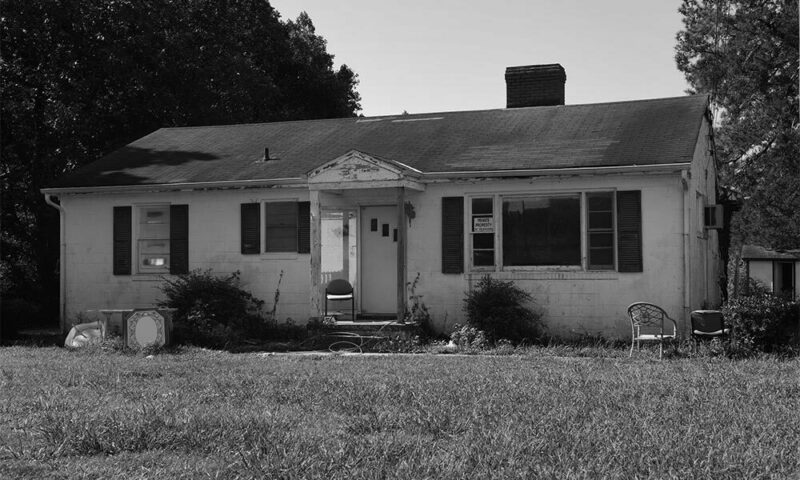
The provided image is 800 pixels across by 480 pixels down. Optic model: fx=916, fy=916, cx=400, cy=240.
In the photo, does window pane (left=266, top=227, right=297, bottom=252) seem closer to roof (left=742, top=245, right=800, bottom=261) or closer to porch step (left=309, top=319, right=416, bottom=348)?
porch step (left=309, top=319, right=416, bottom=348)

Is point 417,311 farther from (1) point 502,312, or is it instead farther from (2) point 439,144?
(2) point 439,144

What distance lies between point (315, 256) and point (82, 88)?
33.5ft

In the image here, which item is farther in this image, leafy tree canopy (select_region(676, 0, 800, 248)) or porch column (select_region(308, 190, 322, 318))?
leafy tree canopy (select_region(676, 0, 800, 248))

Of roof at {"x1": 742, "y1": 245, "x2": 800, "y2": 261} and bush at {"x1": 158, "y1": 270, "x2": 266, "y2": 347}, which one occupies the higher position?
roof at {"x1": 742, "y1": 245, "x2": 800, "y2": 261}

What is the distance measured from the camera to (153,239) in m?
17.9

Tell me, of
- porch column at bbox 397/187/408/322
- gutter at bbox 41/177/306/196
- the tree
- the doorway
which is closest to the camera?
porch column at bbox 397/187/408/322

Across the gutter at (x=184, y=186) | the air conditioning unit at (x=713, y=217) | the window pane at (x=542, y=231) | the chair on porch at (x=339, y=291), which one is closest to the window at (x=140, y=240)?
the gutter at (x=184, y=186)

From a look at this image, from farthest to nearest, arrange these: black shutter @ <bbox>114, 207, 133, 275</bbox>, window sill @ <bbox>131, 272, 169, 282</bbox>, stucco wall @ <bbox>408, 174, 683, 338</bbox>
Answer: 1. black shutter @ <bbox>114, 207, 133, 275</bbox>
2. window sill @ <bbox>131, 272, 169, 282</bbox>
3. stucco wall @ <bbox>408, 174, 683, 338</bbox>

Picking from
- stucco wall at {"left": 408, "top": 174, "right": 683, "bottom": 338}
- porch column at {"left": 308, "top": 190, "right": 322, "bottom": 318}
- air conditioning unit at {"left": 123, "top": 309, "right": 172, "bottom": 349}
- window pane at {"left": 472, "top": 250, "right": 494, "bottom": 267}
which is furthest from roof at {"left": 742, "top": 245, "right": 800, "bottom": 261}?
air conditioning unit at {"left": 123, "top": 309, "right": 172, "bottom": 349}

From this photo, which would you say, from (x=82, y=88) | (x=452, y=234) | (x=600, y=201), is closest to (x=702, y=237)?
(x=600, y=201)

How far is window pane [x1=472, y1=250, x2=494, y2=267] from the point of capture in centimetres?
1577

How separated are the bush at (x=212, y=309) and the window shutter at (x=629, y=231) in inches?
254

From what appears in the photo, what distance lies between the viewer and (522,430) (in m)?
6.84

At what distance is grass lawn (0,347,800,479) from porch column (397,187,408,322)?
4.26m
